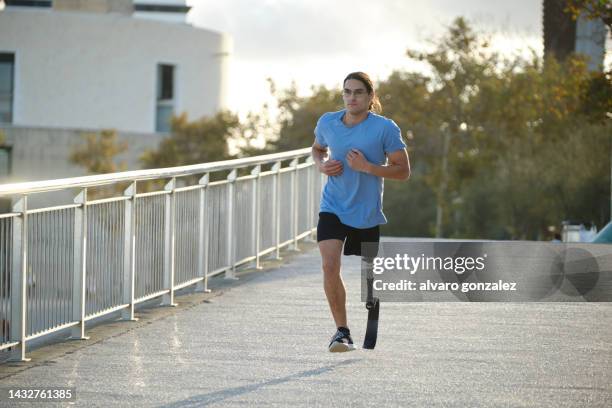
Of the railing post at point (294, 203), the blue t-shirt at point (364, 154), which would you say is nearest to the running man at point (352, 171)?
the blue t-shirt at point (364, 154)

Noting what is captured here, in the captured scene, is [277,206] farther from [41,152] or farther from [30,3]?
[30,3]

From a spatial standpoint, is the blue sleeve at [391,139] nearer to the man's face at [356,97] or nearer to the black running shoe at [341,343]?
the man's face at [356,97]

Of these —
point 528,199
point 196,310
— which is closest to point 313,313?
point 196,310

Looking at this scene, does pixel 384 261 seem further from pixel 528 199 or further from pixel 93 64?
pixel 93 64

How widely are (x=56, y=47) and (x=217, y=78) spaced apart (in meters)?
10.0

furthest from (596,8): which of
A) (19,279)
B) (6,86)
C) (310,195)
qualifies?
(6,86)

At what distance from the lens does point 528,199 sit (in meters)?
41.4

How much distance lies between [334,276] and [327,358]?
587 millimetres

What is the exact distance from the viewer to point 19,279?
30.1 feet

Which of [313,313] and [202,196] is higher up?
[202,196]

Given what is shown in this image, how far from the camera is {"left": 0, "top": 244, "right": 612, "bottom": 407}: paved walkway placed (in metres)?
8.11

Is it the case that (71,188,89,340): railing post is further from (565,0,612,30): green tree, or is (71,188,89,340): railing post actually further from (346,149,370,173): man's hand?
(565,0,612,30): green tree

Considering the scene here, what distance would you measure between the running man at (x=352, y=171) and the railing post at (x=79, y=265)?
72.7 inches

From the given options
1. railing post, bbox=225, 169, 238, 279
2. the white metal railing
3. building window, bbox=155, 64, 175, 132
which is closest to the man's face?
the white metal railing
